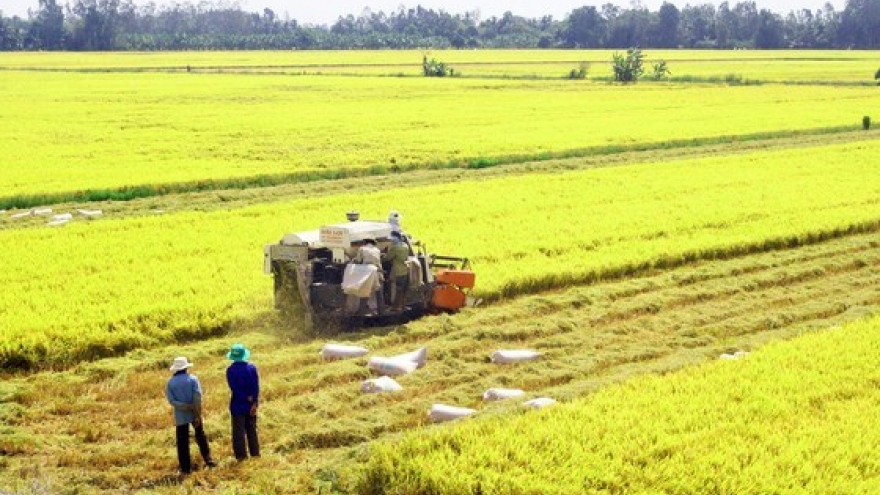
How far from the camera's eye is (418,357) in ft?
46.9

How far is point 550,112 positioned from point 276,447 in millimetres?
47162

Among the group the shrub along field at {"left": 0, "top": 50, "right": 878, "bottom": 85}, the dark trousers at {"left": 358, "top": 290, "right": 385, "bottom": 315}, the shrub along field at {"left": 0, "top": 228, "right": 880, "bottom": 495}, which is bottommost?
the shrub along field at {"left": 0, "top": 50, "right": 878, "bottom": 85}

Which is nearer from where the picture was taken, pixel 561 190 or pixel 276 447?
pixel 276 447

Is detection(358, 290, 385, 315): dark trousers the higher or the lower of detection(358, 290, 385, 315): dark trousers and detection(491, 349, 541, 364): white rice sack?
the higher

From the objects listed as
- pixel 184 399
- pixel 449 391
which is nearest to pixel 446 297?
pixel 449 391

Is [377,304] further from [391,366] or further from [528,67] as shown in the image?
[528,67]

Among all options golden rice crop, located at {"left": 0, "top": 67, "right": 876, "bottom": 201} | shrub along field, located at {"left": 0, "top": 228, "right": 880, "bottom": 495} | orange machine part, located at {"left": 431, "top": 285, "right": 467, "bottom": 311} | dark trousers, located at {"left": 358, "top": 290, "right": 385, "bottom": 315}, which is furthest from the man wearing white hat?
golden rice crop, located at {"left": 0, "top": 67, "right": 876, "bottom": 201}

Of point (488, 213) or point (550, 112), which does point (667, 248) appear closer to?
point (488, 213)

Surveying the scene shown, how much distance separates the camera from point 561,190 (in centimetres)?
2917

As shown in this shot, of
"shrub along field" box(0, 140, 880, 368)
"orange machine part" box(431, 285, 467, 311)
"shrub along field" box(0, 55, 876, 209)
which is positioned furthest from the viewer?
"shrub along field" box(0, 55, 876, 209)

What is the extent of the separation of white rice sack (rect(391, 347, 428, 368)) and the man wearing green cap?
3.29 metres

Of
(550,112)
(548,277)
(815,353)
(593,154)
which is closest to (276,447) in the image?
(815,353)

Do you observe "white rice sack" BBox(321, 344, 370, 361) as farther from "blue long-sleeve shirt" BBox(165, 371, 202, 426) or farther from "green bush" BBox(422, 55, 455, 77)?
"green bush" BBox(422, 55, 455, 77)

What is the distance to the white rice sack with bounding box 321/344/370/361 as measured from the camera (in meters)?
14.6
